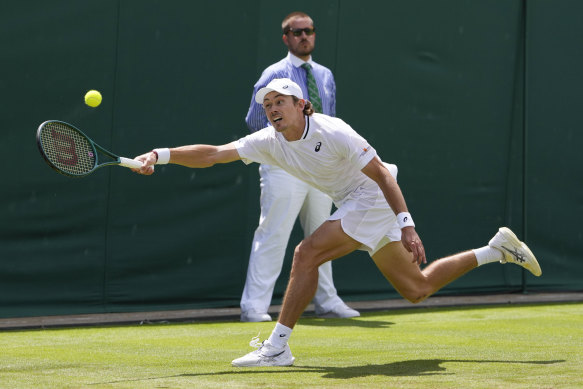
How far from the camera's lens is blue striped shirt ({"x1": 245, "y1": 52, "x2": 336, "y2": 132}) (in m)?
7.64

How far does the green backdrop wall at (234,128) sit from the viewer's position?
25.4ft

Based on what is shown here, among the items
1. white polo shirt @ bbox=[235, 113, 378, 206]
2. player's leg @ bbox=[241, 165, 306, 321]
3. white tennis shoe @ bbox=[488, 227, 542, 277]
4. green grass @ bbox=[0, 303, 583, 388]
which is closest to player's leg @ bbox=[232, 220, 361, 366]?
green grass @ bbox=[0, 303, 583, 388]

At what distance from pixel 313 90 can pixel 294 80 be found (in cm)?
16

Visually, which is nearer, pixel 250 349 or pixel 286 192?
pixel 250 349

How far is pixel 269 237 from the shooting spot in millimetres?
7824

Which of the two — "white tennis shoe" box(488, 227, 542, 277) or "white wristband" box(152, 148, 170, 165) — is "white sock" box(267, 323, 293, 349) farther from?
"white tennis shoe" box(488, 227, 542, 277)

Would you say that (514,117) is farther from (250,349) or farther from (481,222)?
(250,349)

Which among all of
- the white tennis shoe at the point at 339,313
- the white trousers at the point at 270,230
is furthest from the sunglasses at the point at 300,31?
the white tennis shoe at the point at 339,313

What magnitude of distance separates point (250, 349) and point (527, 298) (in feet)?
13.8

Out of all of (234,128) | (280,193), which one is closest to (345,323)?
(280,193)

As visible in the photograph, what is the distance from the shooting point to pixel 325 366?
543cm

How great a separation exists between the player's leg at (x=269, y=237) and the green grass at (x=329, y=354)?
26 centimetres

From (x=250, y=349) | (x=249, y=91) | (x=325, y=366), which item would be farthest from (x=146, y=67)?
(x=325, y=366)

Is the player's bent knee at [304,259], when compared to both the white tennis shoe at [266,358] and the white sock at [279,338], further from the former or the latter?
the white tennis shoe at [266,358]
